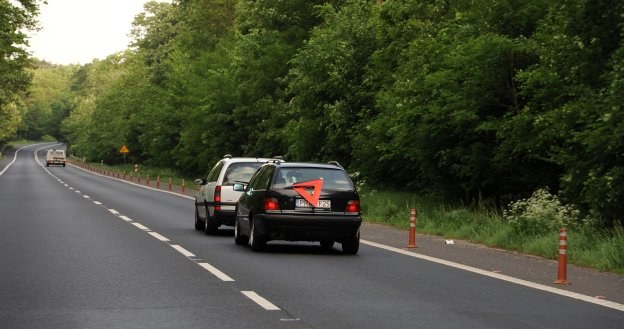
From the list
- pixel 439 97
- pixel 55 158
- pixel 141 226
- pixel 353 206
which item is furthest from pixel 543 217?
pixel 55 158

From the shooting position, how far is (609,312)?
31.0ft

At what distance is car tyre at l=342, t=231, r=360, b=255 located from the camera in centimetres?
1571

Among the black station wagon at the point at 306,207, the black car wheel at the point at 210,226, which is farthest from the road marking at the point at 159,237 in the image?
the black station wagon at the point at 306,207

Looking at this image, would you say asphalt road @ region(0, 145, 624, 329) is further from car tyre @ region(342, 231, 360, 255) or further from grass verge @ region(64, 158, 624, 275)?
grass verge @ region(64, 158, 624, 275)

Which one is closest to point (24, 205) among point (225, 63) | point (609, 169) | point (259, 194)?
point (259, 194)

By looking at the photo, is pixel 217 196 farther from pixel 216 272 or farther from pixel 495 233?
pixel 216 272

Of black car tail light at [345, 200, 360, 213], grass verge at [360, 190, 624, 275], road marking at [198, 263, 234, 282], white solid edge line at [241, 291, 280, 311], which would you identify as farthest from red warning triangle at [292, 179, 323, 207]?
white solid edge line at [241, 291, 280, 311]

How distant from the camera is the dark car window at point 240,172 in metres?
19.9

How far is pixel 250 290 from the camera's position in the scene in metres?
10.8

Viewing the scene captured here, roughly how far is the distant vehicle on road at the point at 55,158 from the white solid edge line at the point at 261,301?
110331 mm

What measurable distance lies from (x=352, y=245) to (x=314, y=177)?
1.29 meters

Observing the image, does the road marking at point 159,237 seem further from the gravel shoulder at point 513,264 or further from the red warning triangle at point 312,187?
the gravel shoulder at point 513,264

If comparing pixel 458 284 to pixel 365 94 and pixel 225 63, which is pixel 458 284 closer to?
pixel 365 94

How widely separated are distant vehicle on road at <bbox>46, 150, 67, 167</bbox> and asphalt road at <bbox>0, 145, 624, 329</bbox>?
101799 millimetres
